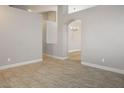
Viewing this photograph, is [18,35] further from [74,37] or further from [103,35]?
[74,37]

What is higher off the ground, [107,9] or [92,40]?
[107,9]

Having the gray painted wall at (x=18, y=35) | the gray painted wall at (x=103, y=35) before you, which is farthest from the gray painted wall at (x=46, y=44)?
the gray painted wall at (x=103, y=35)

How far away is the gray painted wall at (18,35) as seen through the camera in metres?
4.42

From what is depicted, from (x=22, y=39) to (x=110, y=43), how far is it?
353 cm

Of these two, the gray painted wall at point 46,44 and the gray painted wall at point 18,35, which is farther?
the gray painted wall at point 46,44

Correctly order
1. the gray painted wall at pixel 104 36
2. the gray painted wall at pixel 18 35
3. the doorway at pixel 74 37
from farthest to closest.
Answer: the doorway at pixel 74 37, the gray painted wall at pixel 18 35, the gray painted wall at pixel 104 36

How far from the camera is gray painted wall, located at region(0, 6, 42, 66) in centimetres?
442

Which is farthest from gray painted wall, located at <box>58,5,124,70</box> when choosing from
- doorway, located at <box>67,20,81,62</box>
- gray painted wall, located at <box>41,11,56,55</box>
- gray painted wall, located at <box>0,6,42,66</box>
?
doorway, located at <box>67,20,81,62</box>

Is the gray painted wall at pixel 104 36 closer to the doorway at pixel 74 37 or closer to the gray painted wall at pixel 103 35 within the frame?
the gray painted wall at pixel 103 35

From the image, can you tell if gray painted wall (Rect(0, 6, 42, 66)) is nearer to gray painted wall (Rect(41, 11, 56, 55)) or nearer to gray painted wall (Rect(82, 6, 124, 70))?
gray painted wall (Rect(41, 11, 56, 55))

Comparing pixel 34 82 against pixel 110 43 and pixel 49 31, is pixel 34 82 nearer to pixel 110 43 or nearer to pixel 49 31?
pixel 110 43
